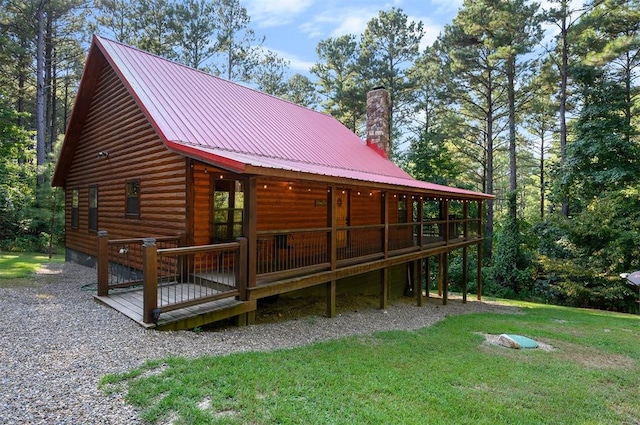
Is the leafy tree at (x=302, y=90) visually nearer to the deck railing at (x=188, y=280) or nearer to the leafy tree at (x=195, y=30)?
the leafy tree at (x=195, y=30)

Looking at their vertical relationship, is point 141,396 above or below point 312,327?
above

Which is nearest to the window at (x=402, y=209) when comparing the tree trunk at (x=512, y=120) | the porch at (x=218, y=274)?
the porch at (x=218, y=274)

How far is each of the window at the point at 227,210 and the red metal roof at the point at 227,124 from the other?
875mm

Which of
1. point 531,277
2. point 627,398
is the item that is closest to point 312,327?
point 627,398

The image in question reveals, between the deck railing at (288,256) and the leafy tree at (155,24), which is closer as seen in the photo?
the deck railing at (288,256)

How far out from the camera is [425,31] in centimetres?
2539

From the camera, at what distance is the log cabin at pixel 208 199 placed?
20.3ft

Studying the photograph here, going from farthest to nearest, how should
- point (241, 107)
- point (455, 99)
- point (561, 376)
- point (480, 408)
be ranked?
point (455, 99) → point (241, 107) → point (561, 376) → point (480, 408)

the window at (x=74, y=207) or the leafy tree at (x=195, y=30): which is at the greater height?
the leafy tree at (x=195, y=30)

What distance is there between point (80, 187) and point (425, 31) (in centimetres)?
2399

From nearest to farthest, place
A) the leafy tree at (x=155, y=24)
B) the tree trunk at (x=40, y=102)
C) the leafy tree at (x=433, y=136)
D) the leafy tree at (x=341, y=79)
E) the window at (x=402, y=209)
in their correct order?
the window at (x=402, y=209)
the tree trunk at (x=40, y=102)
the leafy tree at (x=155, y=24)
the leafy tree at (x=433, y=136)
the leafy tree at (x=341, y=79)

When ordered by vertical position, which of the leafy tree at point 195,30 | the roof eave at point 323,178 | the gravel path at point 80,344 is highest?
the leafy tree at point 195,30

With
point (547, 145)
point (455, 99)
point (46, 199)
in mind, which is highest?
point (455, 99)

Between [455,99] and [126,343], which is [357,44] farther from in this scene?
[126,343]
